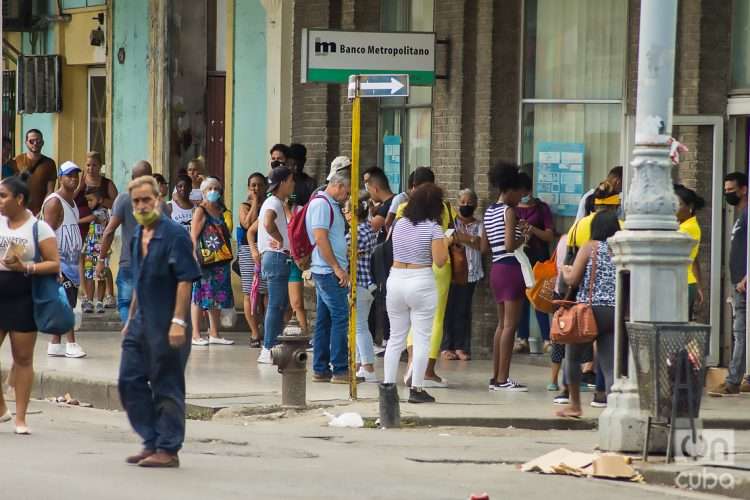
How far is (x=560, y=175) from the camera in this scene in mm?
17281

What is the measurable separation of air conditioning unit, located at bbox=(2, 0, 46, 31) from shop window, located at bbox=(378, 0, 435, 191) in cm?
827

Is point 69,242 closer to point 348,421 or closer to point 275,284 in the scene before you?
point 275,284

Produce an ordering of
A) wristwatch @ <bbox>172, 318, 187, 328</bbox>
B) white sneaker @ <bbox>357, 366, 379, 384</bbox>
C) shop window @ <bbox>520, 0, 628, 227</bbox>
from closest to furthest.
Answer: wristwatch @ <bbox>172, 318, 187, 328</bbox>, white sneaker @ <bbox>357, 366, 379, 384</bbox>, shop window @ <bbox>520, 0, 628, 227</bbox>

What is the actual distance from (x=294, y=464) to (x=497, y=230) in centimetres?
476

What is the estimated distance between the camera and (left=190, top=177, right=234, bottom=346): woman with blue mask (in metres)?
17.8

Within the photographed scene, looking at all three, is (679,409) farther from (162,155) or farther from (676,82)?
(162,155)

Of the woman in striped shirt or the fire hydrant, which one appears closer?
the fire hydrant

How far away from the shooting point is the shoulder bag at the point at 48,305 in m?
12.0

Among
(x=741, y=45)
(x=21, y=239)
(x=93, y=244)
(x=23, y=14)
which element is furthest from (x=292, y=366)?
(x=23, y=14)

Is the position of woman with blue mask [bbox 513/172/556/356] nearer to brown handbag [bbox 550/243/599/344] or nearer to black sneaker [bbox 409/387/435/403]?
black sneaker [bbox 409/387/435/403]

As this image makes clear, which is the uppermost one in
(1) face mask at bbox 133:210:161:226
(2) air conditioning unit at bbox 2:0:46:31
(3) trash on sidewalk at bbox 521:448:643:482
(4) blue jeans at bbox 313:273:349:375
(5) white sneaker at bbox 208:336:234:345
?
(2) air conditioning unit at bbox 2:0:46:31

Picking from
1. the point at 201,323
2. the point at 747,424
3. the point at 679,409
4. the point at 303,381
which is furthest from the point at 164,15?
the point at 679,409

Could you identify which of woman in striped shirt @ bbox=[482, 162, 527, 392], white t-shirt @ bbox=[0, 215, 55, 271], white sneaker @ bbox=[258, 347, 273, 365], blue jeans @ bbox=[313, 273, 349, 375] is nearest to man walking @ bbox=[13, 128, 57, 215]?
white sneaker @ bbox=[258, 347, 273, 365]

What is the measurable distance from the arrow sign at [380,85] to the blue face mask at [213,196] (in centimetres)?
418
